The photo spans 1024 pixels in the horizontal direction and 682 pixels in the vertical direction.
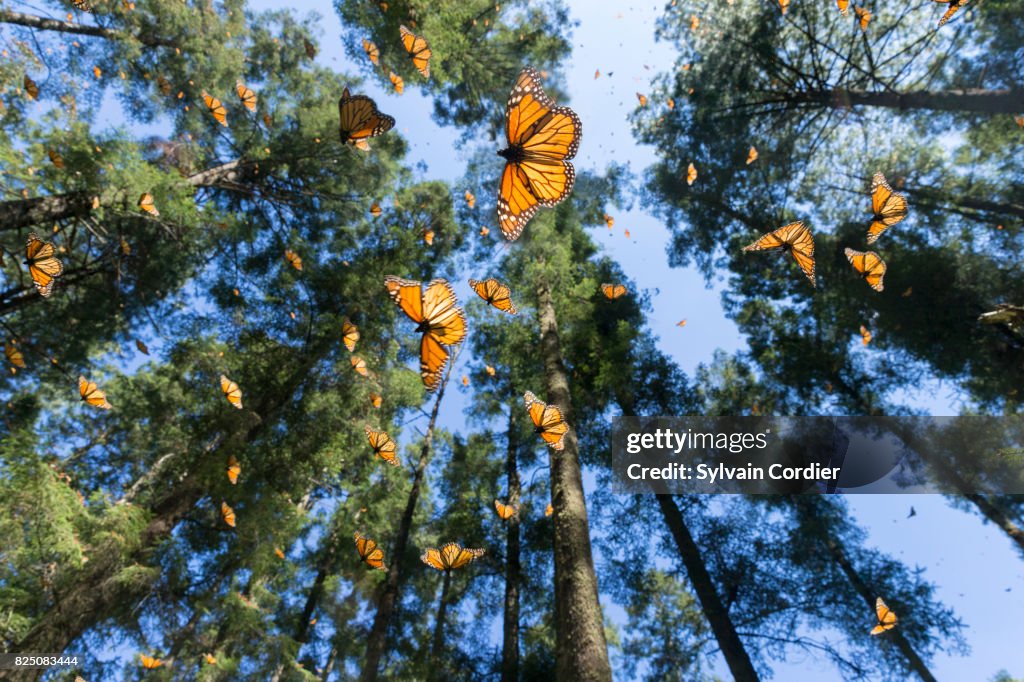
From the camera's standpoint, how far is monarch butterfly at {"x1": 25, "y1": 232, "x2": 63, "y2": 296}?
523 cm

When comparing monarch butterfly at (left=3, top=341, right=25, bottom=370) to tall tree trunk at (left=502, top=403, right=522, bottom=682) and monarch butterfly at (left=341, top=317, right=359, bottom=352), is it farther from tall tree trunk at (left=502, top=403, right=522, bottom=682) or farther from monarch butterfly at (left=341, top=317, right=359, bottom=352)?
tall tree trunk at (left=502, top=403, right=522, bottom=682)

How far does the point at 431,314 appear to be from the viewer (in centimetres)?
402

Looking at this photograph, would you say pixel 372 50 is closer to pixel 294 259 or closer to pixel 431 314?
pixel 294 259

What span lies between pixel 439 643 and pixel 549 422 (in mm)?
6831

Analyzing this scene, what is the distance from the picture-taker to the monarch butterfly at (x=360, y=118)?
5.43 m

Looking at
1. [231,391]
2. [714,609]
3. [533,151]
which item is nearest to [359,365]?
[231,391]

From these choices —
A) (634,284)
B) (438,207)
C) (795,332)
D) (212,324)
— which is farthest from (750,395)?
(212,324)

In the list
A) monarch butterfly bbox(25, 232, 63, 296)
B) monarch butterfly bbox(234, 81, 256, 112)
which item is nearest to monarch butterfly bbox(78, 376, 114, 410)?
monarch butterfly bbox(25, 232, 63, 296)

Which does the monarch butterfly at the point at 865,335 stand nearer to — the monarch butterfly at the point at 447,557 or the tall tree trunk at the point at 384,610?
the monarch butterfly at the point at 447,557

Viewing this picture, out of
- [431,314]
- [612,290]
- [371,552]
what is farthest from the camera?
[612,290]

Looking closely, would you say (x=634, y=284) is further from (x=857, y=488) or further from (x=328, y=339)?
(x=328, y=339)

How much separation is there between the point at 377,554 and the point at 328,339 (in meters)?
4.18

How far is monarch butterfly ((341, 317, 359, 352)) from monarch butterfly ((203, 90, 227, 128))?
16.9ft

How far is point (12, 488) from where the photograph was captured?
372 cm
